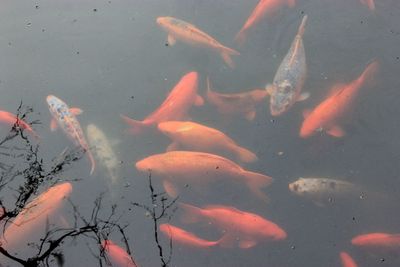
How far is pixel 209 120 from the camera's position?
449cm

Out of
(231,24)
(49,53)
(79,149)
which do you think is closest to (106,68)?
(49,53)

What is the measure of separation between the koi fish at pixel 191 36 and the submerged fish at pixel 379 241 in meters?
2.08

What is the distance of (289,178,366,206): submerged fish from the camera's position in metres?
3.96

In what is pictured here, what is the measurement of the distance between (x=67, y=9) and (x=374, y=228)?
12.6ft

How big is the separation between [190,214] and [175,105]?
1067 millimetres

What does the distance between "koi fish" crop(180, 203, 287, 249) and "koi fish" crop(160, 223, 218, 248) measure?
0.12m

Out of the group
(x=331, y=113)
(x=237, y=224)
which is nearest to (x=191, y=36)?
(x=331, y=113)

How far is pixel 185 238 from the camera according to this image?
3830mm

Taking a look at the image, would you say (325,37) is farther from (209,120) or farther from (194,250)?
(194,250)

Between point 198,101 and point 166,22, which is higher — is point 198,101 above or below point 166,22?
below

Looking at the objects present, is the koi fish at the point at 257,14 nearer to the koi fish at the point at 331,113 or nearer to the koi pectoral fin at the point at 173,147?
the koi fish at the point at 331,113

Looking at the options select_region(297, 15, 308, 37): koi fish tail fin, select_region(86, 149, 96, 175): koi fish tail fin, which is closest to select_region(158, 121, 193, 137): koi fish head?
select_region(86, 149, 96, 175): koi fish tail fin

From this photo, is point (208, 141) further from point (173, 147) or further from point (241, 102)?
point (241, 102)

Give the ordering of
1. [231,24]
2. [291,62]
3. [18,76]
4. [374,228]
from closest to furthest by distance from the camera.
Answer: [374,228]
[291,62]
[18,76]
[231,24]
